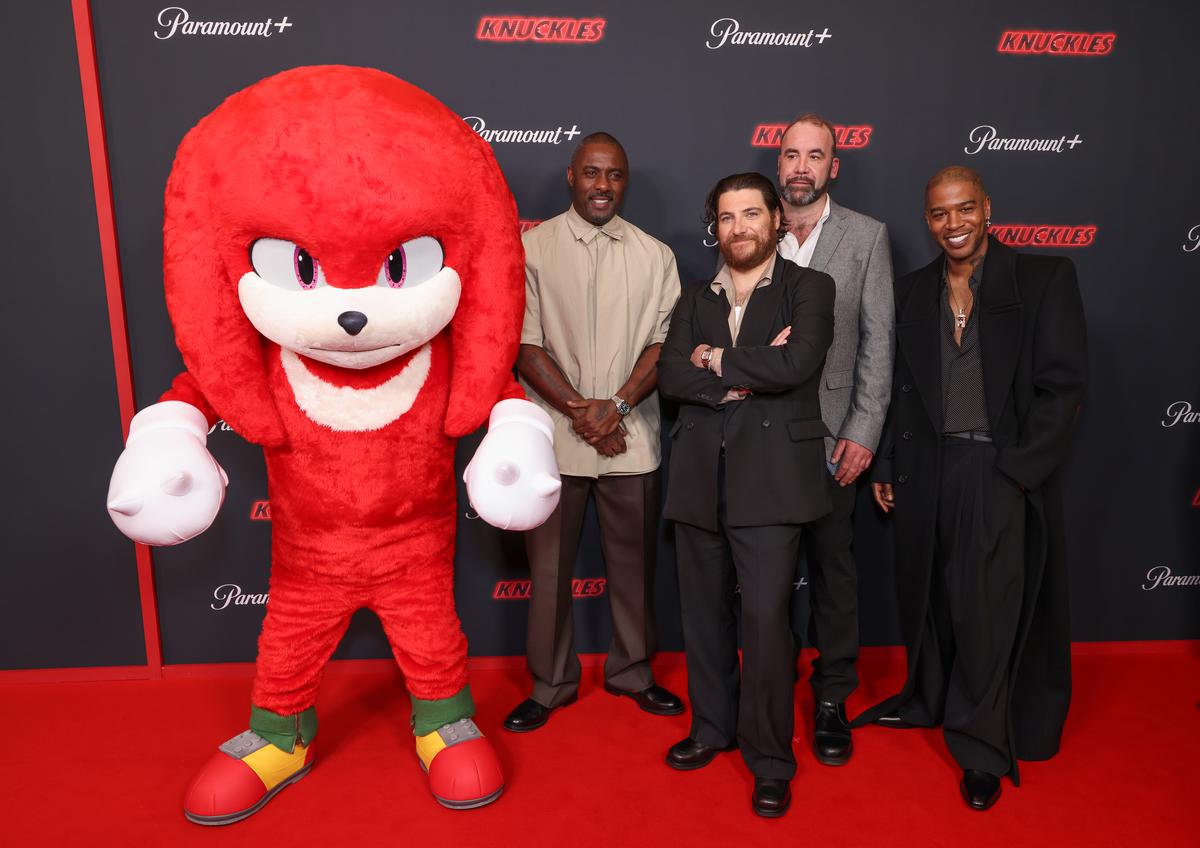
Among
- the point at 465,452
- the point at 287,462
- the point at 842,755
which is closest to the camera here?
the point at 287,462

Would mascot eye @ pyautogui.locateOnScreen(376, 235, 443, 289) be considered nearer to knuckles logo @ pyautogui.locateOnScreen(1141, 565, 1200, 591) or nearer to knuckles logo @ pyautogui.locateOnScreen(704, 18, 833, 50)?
knuckles logo @ pyautogui.locateOnScreen(704, 18, 833, 50)

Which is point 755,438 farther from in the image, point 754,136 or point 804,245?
point 754,136

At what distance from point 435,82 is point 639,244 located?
0.96m

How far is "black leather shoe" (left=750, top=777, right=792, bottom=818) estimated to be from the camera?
2205mm

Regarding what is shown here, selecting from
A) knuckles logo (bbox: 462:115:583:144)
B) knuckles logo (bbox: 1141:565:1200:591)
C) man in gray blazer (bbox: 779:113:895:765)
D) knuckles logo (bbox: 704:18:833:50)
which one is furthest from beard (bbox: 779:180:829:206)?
knuckles logo (bbox: 1141:565:1200:591)

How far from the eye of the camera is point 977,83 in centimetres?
295

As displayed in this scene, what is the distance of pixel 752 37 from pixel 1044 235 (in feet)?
4.42

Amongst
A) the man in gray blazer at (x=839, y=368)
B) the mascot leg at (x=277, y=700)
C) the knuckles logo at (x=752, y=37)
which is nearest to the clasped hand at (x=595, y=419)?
the man in gray blazer at (x=839, y=368)

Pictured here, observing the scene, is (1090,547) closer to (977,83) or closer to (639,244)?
(977,83)

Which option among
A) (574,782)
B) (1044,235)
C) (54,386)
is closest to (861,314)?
(1044,235)

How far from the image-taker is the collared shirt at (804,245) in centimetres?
258

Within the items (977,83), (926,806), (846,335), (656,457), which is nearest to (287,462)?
(656,457)

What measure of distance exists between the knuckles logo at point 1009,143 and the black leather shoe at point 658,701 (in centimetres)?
227

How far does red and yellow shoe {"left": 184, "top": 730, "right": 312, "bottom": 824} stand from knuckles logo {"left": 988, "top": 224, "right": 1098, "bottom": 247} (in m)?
3.04
